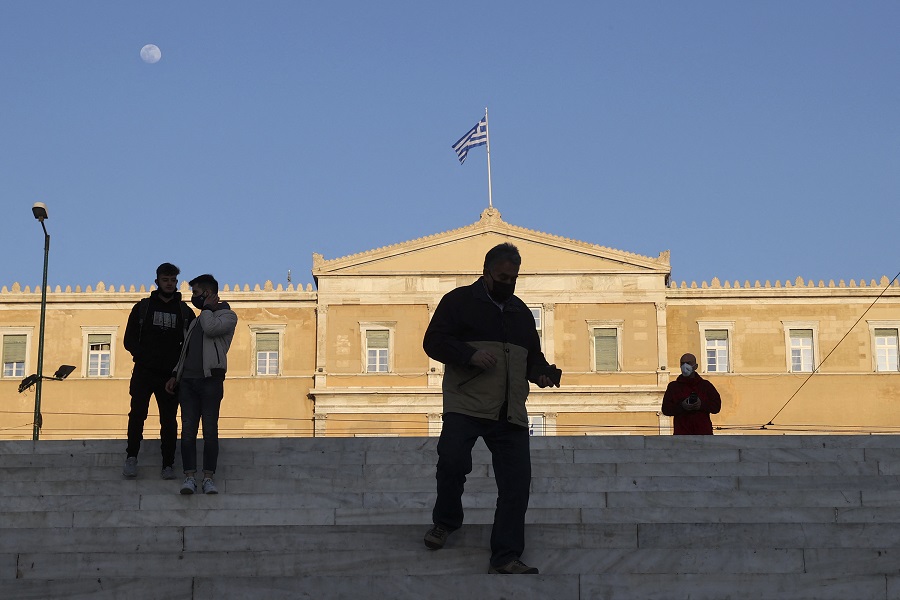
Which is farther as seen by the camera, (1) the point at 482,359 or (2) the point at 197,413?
(2) the point at 197,413

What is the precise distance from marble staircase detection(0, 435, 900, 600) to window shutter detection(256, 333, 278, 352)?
94.0 ft

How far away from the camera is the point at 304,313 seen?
40.8 metres

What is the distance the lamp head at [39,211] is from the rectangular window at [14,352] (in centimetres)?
1695

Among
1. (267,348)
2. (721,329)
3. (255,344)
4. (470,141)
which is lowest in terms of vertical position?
(267,348)

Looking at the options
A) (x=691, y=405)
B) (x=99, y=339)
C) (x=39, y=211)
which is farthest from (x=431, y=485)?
(x=99, y=339)

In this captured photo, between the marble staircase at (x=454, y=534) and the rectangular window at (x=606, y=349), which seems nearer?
the marble staircase at (x=454, y=534)

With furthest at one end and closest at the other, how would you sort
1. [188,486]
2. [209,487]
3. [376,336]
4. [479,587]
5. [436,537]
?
[376,336] < [209,487] < [188,486] < [436,537] < [479,587]

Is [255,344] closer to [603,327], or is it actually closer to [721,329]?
[603,327]

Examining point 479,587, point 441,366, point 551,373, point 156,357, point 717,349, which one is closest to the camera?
point 479,587

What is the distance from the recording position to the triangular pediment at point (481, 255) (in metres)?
40.4

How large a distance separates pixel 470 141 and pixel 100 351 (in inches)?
526

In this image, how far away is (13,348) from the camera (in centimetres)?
4081

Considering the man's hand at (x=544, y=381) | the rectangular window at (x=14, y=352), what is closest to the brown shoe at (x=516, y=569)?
the man's hand at (x=544, y=381)

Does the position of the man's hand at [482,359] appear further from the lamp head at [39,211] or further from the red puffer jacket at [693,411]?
the lamp head at [39,211]
